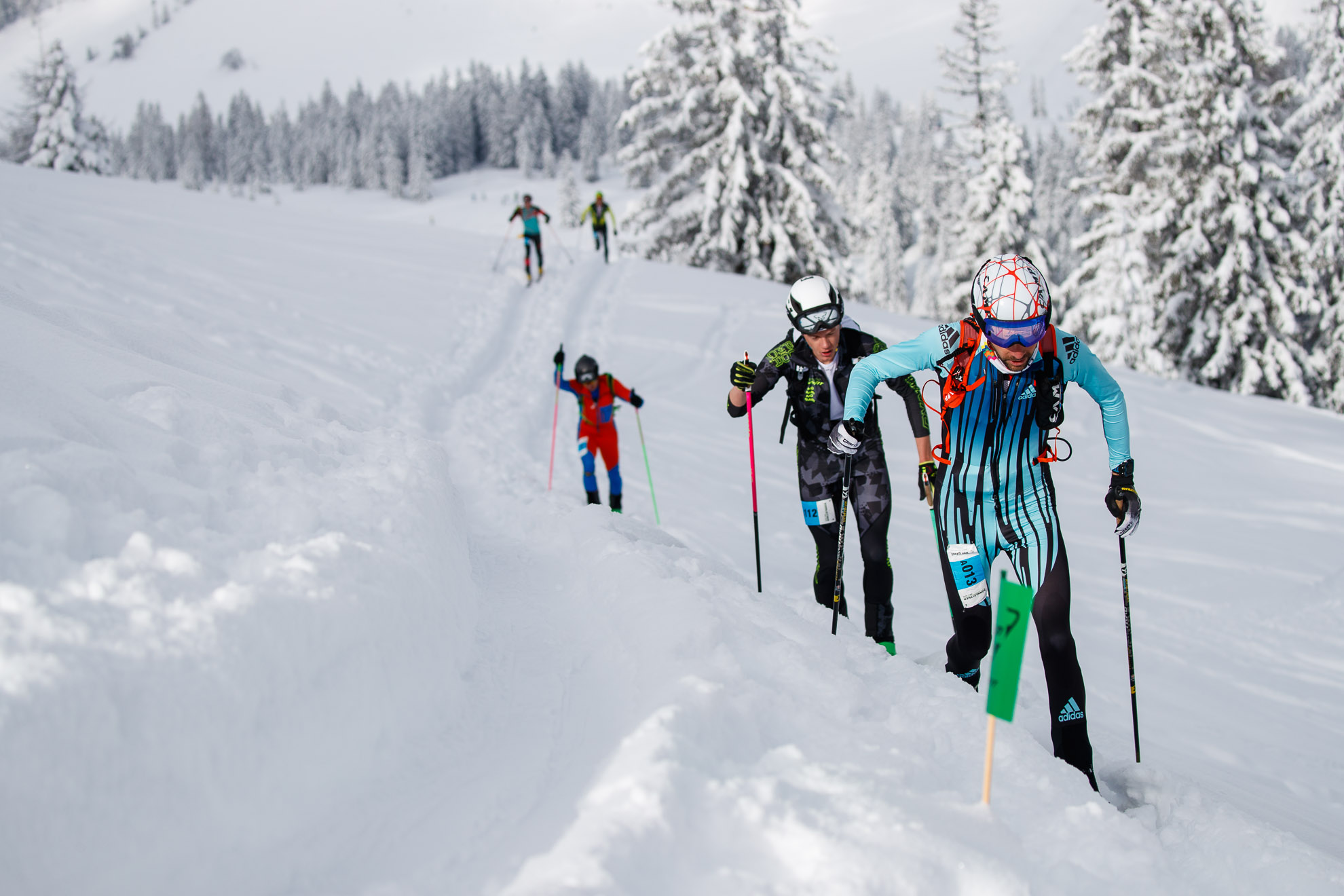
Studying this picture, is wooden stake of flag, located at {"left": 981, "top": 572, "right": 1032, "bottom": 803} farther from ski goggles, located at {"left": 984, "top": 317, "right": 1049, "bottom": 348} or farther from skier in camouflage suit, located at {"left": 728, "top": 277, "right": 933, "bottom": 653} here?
skier in camouflage suit, located at {"left": 728, "top": 277, "right": 933, "bottom": 653}

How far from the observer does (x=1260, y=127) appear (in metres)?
18.1

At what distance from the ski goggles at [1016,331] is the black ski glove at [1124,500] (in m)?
0.80

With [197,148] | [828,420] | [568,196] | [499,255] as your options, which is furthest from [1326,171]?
[197,148]

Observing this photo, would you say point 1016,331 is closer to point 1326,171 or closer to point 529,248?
point 529,248

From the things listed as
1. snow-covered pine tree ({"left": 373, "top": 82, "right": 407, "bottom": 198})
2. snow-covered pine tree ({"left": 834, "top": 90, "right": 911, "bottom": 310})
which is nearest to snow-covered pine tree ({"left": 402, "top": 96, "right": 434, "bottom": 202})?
snow-covered pine tree ({"left": 373, "top": 82, "right": 407, "bottom": 198})

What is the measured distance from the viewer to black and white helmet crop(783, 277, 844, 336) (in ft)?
16.0

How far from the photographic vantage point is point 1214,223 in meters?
18.1

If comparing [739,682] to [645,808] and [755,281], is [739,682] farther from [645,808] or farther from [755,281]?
[755,281]

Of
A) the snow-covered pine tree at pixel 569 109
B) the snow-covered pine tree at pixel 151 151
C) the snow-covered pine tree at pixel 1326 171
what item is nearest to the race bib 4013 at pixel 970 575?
the snow-covered pine tree at pixel 1326 171

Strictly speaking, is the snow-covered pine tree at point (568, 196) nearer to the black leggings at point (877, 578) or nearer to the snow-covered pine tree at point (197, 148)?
the snow-covered pine tree at point (197, 148)

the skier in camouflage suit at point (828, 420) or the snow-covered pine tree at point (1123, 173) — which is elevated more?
the snow-covered pine tree at point (1123, 173)

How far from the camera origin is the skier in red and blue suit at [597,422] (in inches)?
342

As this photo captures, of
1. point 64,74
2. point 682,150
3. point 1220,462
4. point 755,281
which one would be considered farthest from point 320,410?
point 64,74

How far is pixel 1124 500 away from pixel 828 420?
1854mm
